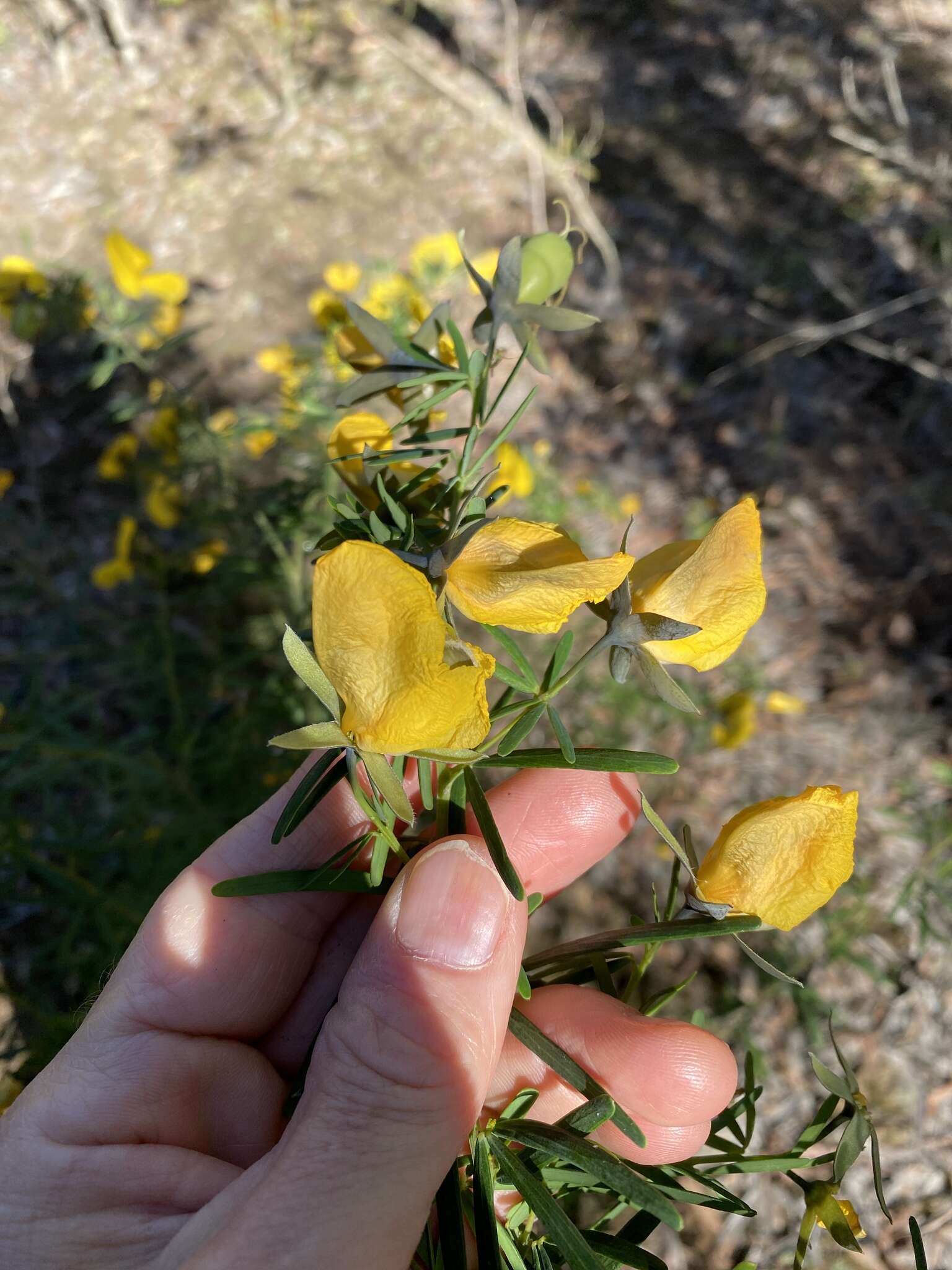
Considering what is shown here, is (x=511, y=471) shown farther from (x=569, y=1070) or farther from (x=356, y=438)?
(x=569, y=1070)

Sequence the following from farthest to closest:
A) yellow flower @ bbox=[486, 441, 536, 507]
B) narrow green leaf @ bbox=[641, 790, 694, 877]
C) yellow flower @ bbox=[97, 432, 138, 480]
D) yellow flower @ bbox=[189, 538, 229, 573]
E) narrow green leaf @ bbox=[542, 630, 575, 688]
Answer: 1. yellow flower @ bbox=[97, 432, 138, 480]
2. yellow flower @ bbox=[189, 538, 229, 573]
3. yellow flower @ bbox=[486, 441, 536, 507]
4. narrow green leaf @ bbox=[542, 630, 575, 688]
5. narrow green leaf @ bbox=[641, 790, 694, 877]

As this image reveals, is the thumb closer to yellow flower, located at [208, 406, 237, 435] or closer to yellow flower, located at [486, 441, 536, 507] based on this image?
yellow flower, located at [486, 441, 536, 507]

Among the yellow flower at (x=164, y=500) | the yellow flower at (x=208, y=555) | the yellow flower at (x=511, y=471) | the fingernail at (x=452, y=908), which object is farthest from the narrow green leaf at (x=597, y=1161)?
the yellow flower at (x=164, y=500)

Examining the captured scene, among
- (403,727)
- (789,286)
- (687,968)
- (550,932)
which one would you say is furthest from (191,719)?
(789,286)

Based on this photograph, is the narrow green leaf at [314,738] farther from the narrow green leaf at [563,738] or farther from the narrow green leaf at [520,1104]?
the narrow green leaf at [520,1104]

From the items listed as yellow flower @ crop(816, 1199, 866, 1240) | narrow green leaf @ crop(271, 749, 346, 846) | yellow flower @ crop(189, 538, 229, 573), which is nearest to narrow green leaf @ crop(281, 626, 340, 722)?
narrow green leaf @ crop(271, 749, 346, 846)
